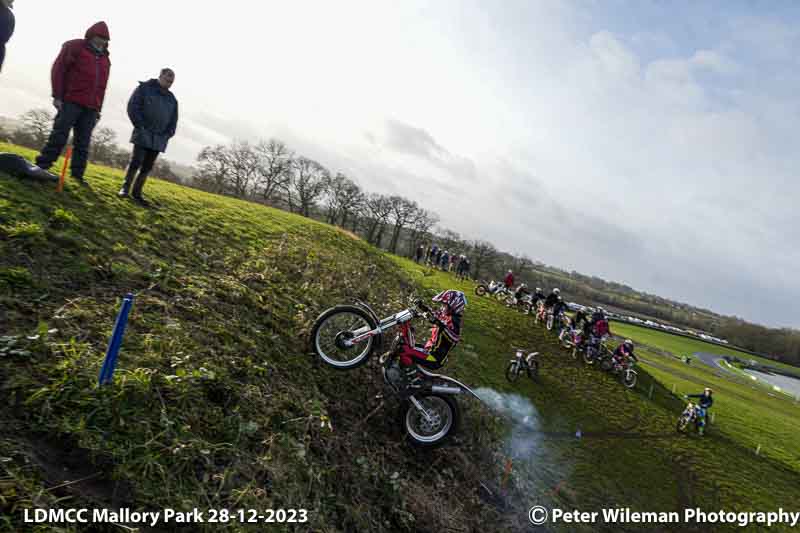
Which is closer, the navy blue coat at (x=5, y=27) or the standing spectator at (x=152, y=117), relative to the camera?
the navy blue coat at (x=5, y=27)

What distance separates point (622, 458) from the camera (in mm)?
13078

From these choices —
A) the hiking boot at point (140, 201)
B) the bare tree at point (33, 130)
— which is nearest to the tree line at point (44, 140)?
the bare tree at point (33, 130)

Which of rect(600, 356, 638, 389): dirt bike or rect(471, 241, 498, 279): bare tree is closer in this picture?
rect(600, 356, 638, 389): dirt bike

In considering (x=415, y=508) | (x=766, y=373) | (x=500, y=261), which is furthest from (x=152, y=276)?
(x=766, y=373)

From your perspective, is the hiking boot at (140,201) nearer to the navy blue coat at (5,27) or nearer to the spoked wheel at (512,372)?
the navy blue coat at (5,27)

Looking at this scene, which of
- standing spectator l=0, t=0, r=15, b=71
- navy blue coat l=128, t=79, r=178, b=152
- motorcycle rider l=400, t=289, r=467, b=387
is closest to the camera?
standing spectator l=0, t=0, r=15, b=71

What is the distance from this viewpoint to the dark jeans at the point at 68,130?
6898 millimetres

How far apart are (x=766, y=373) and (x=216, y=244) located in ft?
414

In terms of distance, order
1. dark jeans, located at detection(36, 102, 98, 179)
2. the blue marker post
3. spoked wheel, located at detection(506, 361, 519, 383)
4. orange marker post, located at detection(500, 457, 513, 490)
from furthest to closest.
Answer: spoked wheel, located at detection(506, 361, 519, 383) < orange marker post, located at detection(500, 457, 513, 490) < dark jeans, located at detection(36, 102, 98, 179) < the blue marker post

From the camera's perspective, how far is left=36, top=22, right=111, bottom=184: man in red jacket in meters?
6.71

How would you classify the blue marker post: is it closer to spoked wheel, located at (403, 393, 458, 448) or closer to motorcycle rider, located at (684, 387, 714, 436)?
spoked wheel, located at (403, 393, 458, 448)

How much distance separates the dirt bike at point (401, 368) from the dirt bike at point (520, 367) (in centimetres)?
895

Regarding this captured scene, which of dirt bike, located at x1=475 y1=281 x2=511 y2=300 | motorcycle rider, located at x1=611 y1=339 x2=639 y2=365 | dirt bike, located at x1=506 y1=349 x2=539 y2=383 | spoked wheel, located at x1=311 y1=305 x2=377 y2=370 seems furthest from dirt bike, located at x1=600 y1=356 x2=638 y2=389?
spoked wheel, located at x1=311 y1=305 x2=377 y2=370

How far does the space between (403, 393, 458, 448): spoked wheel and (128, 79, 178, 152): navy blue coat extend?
7733mm
